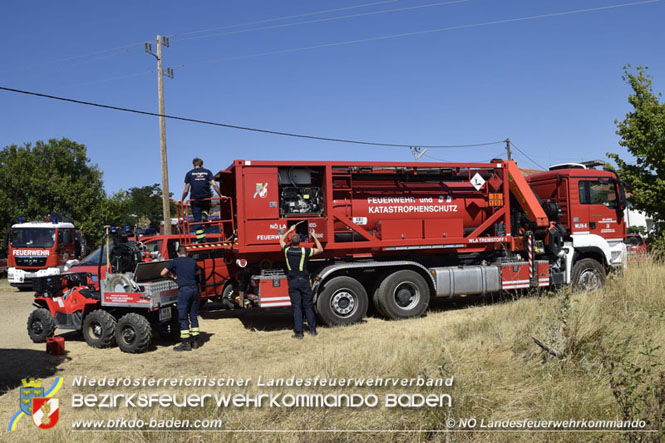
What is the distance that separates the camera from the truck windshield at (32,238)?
1747 centimetres

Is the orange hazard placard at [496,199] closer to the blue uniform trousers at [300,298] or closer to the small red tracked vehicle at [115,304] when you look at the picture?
the blue uniform trousers at [300,298]

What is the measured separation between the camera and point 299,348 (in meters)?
7.72

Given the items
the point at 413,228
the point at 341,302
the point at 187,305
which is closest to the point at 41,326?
the point at 187,305

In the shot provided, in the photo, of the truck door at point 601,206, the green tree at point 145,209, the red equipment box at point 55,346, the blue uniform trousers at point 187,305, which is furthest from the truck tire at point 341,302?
the green tree at point 145,209

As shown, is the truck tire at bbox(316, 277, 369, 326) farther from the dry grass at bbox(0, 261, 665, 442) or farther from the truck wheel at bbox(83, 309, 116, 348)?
the truck wheel at bbox(83, 309, 116, 348)

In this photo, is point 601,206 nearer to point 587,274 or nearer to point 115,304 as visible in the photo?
point 587,274

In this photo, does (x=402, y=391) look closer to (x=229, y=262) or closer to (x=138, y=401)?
(x=138, y=401)

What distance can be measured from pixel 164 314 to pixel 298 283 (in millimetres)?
2180

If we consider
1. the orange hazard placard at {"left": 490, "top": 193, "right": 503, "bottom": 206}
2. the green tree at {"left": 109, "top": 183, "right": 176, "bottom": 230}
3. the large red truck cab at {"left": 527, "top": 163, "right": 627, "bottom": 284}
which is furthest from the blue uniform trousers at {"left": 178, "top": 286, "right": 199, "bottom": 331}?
the green tree at {"left": 109, "top": 183, "right": 176, "bottom": 230}

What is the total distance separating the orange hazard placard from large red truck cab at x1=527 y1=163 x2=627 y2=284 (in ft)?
4.55

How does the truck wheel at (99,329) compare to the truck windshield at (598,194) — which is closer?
the truck wheel at (99,329)

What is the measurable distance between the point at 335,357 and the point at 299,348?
1.78 meters

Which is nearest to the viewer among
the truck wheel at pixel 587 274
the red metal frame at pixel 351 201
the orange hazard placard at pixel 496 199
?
the red metal frame at pixel 351 201

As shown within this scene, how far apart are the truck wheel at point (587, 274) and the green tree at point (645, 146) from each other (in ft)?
12.6
